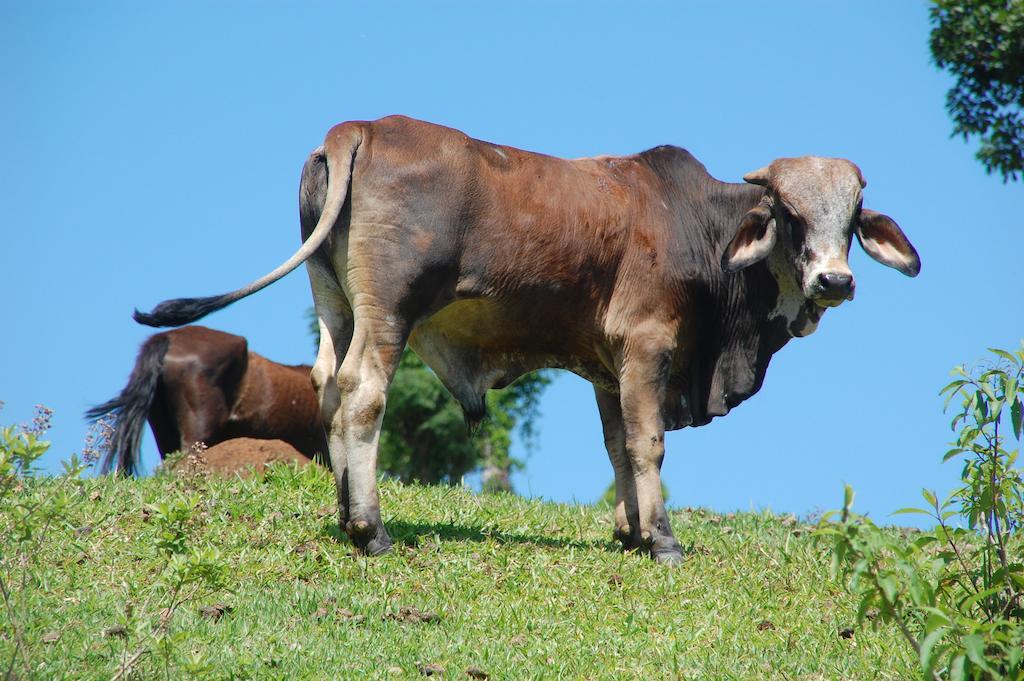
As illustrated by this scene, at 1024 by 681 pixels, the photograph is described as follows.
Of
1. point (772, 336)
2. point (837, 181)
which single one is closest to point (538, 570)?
point (772, 336)

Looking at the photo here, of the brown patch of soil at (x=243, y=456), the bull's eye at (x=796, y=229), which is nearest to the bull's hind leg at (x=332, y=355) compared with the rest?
the bull's eye at (x=796, y=229)

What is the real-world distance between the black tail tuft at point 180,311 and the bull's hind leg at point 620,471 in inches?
121

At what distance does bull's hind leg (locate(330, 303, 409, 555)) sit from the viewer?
7.57 metres

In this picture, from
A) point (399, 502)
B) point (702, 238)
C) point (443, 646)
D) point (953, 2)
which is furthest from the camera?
point (953, 2)

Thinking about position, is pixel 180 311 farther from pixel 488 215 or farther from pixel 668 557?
pixel 668 557

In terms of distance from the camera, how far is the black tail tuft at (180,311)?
23.7 ft

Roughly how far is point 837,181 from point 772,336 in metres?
1.34

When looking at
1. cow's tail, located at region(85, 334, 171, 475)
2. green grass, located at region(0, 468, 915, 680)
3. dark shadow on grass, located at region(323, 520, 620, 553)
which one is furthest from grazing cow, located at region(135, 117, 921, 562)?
cow's tail, located at region(85, 334, 171, 475)

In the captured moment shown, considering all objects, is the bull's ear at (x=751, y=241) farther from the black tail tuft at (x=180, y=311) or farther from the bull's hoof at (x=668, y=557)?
the black tail tuft at (x=180, y=311)

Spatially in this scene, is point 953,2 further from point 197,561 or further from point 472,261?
point 197,561

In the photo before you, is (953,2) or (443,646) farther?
(953,2)

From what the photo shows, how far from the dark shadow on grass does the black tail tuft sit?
1803 mm

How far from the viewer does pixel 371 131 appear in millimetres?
7941

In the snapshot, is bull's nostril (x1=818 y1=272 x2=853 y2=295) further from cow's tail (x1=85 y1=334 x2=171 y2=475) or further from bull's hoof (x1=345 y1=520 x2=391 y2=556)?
cow's tail (x1=85 y1=334 x2=171 y2=475)
